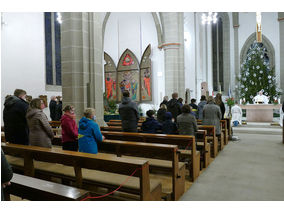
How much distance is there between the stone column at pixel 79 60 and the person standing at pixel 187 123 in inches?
90.7

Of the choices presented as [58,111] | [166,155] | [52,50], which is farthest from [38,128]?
[52,50]

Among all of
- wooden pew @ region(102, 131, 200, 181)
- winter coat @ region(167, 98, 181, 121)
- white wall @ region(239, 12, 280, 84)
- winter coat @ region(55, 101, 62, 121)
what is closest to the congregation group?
wooden pew @ region(102, 131, 200, 181)

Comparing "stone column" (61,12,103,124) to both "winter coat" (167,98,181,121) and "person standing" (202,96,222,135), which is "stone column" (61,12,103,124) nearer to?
"winter coat" (167,98,181,121)

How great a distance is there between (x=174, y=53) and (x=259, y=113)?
560 cm

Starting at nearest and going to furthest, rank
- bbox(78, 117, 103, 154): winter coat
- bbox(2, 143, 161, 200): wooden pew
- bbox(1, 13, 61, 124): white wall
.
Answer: bbox(2, 143, 161, 200): wooden pew, bbox(78, 117, 103, 154): winter coat, bbox(1, 13, 61, 124): white wall

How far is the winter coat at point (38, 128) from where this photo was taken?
343cm

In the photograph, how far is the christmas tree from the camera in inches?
639

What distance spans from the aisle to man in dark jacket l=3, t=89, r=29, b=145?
8.92 feet

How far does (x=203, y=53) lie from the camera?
16.2m

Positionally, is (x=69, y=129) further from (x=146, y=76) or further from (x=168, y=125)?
(x=146, y=76)

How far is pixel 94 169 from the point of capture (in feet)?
8.32

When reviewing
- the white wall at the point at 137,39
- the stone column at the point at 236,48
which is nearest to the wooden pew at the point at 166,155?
the white wall at the point at 137,39

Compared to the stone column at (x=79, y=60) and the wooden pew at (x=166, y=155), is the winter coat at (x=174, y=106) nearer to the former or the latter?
the stone column at (x=79, y=60)
